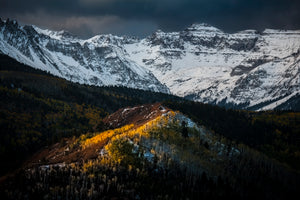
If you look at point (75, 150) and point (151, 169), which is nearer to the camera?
point (151, 169)

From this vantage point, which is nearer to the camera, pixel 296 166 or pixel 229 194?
pixel 229 194

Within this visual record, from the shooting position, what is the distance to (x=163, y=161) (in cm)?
12000

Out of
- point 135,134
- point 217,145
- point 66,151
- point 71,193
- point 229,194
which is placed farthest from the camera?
point 217,145

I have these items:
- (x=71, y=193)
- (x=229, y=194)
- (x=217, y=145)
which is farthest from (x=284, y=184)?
(x=71, y=193)

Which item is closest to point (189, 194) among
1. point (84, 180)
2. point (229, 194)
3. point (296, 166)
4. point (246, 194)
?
point (229, 194)

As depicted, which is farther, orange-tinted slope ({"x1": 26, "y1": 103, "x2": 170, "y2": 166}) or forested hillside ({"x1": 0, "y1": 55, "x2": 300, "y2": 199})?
orange-tinted slope ({"x1": 26, "y1": 103, "x2": 170, "y2": 166})

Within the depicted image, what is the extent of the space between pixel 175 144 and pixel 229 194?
3346 cm

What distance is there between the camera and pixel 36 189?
98.8 meters

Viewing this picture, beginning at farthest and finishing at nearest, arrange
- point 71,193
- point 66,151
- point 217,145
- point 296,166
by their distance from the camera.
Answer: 1. point 296,166
2. point 217,145
3. point 66,151
4. point 71,193

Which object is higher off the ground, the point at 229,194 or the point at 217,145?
the point at 217,145

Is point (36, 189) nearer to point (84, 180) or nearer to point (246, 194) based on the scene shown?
point (84, 180)

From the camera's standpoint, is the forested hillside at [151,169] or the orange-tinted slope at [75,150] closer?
the forested hillside at [151,169]

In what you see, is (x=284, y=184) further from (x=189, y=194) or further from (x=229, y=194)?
(x=189, y=194)

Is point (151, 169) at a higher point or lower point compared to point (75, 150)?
lower
